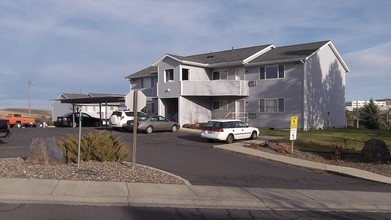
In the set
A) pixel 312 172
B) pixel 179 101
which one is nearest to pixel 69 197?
pixel 312 172

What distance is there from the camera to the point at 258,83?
120ft

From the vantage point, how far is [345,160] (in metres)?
18.2

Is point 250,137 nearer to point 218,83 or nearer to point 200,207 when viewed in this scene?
point 218,83

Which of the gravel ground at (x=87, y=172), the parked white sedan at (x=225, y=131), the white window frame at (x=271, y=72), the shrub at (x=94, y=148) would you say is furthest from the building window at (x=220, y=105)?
the gravel ground at (x=87, y=172)

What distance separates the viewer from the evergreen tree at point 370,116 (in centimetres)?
4400

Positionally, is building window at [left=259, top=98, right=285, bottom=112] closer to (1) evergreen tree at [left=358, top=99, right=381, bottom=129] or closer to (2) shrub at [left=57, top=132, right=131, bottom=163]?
(1) evergreen tree at [left=358, top=99, right=381, bottom=129]

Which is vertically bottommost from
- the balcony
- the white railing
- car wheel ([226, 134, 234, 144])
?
car wheel ([226, 134, 234, 144])

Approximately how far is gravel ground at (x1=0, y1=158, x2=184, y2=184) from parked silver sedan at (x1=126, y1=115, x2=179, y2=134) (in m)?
17.8

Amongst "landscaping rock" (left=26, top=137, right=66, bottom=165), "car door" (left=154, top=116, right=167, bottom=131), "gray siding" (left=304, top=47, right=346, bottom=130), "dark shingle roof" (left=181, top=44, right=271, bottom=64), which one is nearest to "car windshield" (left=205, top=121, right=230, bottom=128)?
"car door" (left=154, top=116, right=167, bottom=131)

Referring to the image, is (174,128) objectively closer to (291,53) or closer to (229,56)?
(229,56)

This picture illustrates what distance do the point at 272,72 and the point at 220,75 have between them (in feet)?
18.4

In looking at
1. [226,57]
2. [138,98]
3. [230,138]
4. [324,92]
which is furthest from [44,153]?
[324,92]

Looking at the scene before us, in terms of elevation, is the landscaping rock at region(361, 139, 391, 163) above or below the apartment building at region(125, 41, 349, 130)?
below

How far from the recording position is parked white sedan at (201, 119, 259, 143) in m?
24.5
